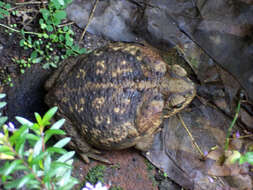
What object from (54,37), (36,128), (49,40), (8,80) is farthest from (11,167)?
(49,40)

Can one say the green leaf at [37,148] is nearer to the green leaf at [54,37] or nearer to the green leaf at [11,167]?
the green leaf at [11,167]

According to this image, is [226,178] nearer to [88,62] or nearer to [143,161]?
[143,161]

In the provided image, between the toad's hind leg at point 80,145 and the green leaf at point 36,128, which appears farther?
the toad's hind leg at point 80,145

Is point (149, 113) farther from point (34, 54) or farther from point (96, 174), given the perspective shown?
point (34, 54)

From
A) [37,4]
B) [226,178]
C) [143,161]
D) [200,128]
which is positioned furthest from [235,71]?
[37,4]

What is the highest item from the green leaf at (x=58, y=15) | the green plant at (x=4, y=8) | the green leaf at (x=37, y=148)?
the green plant at (x=4, y=8)

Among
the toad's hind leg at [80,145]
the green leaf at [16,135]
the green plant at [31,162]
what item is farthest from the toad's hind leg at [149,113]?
the green leaf at [16,135]

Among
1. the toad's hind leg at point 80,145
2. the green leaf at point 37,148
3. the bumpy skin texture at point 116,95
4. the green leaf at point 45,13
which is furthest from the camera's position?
the green leaf at point 45,13

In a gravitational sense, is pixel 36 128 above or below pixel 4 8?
below
